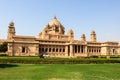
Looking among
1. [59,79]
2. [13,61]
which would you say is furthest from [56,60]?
[59,79]

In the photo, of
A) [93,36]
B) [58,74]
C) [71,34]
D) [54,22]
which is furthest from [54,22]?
[58,74]

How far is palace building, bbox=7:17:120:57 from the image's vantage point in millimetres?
72250

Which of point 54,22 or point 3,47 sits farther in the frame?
point 54,22

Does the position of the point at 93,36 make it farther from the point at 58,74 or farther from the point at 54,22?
the point at 58,74

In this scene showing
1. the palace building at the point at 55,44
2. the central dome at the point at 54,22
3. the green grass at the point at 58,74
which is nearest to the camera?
the green grass at the point at 58,74

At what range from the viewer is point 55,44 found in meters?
79.4

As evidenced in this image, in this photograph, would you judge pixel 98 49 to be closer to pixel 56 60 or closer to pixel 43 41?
pixel 43 41

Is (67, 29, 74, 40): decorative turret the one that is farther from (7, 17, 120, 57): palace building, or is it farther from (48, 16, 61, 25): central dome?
(48, 16, 61, 25): central dome

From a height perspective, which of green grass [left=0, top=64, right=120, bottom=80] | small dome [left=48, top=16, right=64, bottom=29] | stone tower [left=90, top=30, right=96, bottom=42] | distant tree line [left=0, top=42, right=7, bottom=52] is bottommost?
green grass [left=0, top=64, right=120, bottom=80]

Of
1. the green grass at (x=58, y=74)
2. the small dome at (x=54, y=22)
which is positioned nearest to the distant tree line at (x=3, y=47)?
the small dome at (x=54, y=22)

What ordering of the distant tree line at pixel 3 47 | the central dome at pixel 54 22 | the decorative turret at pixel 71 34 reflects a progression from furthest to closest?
1. the central dome at pixel 54 22
2. the decorative turret at pixel 71 34
3. the distant tree line at pixel 3 47

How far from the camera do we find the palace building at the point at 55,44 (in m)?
72.2

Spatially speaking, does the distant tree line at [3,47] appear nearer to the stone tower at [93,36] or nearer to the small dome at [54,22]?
the small dome at [54,22]

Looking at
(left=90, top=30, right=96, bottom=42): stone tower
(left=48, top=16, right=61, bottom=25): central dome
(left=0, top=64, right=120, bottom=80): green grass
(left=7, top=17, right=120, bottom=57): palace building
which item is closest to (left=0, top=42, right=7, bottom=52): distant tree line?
(left=7, top=17, right=120, bottom=57): palace building
